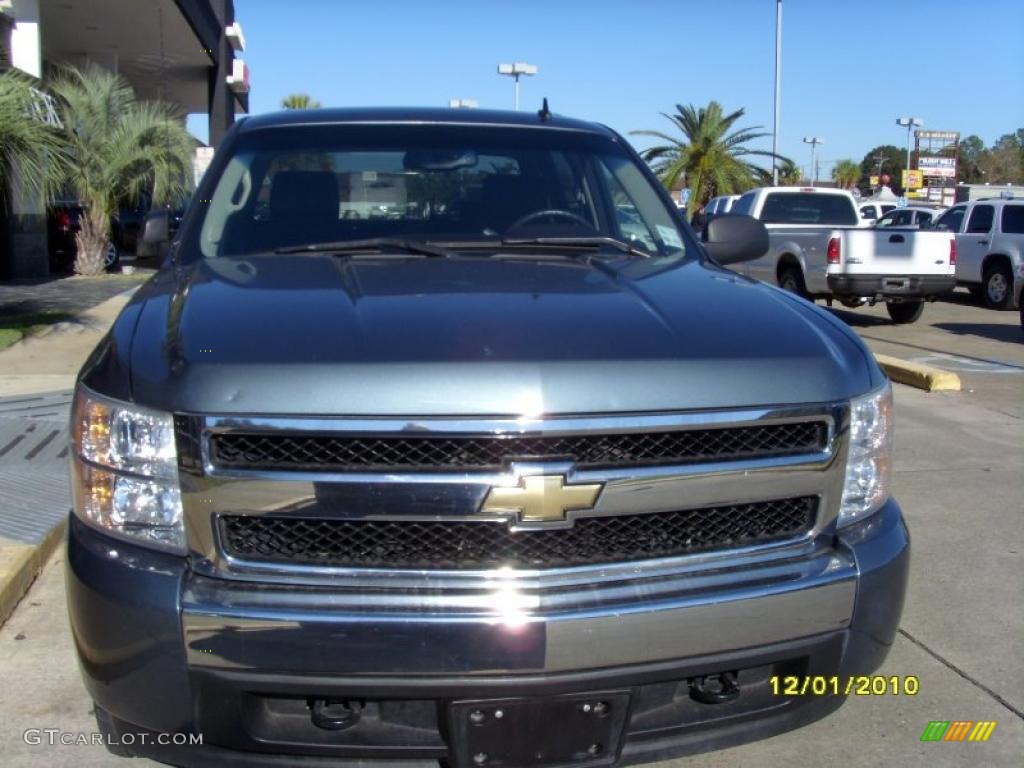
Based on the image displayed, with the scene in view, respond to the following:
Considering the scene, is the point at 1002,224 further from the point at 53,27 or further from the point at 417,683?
the point at 53,27

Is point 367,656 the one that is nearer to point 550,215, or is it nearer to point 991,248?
point 550,215

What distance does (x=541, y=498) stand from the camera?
227 centimetres

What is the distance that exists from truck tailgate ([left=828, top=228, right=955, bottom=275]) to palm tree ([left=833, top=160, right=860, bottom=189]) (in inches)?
2725

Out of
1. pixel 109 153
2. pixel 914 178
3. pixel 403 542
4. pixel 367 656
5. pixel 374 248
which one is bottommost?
pixel 367 656

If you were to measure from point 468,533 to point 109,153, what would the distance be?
1714cm

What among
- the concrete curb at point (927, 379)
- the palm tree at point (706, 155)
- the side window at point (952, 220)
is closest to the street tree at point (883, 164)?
the palm tree at point (706, 155)

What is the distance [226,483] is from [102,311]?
11.8 metres

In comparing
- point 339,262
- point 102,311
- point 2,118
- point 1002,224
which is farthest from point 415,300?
point 1002,224

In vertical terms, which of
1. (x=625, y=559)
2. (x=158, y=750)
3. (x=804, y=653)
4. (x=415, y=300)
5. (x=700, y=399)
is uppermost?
(x=415, y=300)

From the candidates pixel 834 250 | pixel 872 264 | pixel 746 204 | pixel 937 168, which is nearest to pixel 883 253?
pixel 872 264

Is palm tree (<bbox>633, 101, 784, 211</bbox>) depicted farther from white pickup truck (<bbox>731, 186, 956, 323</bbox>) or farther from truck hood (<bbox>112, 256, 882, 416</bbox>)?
truck hood (<bbox>112, 256, 882, 416</bbox>)

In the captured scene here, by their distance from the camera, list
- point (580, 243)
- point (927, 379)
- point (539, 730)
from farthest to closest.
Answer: point (927, 379) → point (580, 243) → point (539, 730)

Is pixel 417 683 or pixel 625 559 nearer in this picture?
pixel 417 683

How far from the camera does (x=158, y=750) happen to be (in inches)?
92.6
